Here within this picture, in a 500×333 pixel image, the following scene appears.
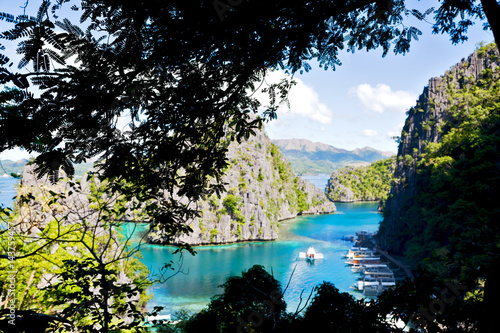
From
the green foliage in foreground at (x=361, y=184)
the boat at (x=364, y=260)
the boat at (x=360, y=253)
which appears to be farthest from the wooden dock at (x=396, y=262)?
the green foliage in foreground at (x=361, y=184)

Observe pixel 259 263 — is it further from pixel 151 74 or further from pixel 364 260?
pixel 151 74

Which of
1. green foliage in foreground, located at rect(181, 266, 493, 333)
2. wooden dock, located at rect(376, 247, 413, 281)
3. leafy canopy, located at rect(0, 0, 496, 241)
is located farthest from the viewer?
wooden dock, located at rect(376, 247, 413, 281)

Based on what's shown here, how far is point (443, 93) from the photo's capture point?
34.5 m

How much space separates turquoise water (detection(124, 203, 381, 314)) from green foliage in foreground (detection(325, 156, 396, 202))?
36432 millimetres

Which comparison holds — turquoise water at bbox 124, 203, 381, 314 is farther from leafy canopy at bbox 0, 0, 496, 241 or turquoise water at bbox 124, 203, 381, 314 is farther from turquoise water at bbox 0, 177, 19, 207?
leafy canopy at bbox 0, 0, 496, 241

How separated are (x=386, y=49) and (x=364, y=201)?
9210 centimetres

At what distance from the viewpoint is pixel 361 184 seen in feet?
284

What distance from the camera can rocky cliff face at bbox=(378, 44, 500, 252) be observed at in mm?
31500

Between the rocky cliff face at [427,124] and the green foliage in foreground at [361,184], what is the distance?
161 ft

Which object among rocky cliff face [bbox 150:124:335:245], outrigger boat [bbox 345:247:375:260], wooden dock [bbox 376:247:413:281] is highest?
rocky cliff face [bbox 150:124:335:245]

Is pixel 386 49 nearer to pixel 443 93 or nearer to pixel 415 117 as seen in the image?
pixel 443 93

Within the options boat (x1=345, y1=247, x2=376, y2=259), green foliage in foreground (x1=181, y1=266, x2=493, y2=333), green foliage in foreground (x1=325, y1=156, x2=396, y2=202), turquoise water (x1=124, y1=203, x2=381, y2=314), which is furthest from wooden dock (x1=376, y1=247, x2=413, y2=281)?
green foliage in foreground (x1=325, y1=156, x2=396, y2=202)

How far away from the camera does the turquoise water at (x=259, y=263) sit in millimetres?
21922

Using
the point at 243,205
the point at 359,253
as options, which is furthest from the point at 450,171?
the point at 243,205
